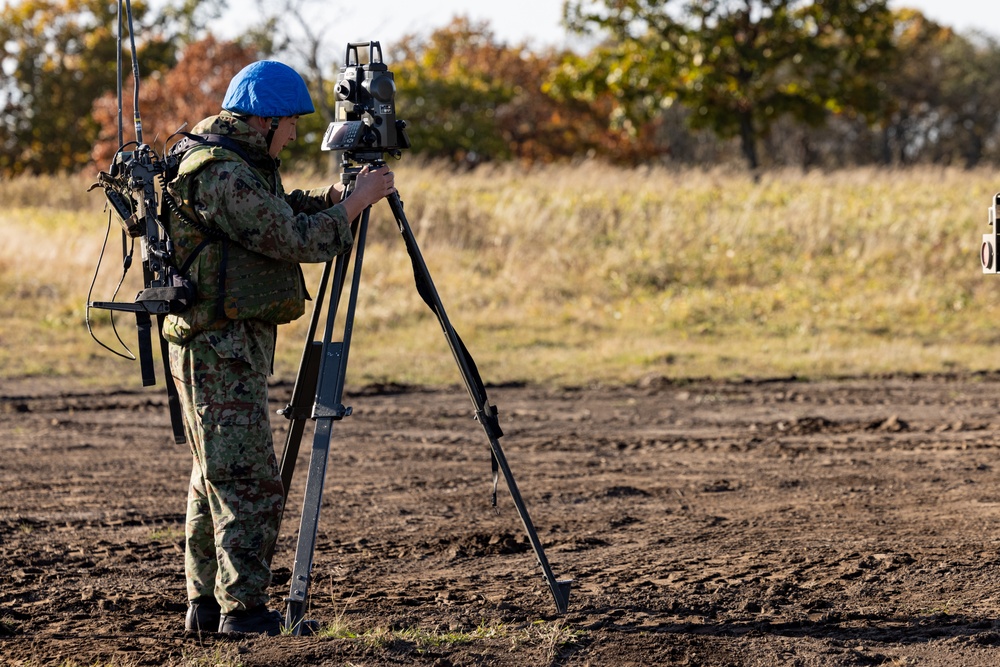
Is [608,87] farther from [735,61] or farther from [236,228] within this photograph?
[236,228]

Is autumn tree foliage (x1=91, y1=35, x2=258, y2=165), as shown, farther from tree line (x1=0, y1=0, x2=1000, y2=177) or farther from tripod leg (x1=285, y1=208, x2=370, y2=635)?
tripod leg (x1=285, y1=208, x2=370, y2=635)

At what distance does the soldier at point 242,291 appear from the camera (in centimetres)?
370

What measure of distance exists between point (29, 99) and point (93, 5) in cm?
356

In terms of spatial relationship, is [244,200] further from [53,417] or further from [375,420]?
[53,417]

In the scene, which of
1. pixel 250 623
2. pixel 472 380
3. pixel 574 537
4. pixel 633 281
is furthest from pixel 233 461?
pixel 633 281

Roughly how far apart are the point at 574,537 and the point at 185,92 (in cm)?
2423

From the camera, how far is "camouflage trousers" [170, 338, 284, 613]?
3.81m

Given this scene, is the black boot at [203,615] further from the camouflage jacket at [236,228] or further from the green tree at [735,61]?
the green tree at [735,61]

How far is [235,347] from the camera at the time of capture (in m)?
3.80

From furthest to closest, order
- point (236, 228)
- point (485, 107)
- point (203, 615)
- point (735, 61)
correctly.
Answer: point (485, 107) < point (735, 61) < point (203, 615) < point (236, 228)

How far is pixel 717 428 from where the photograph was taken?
27.9 feet

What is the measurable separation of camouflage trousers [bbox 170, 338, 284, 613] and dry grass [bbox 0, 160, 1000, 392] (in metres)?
6.79

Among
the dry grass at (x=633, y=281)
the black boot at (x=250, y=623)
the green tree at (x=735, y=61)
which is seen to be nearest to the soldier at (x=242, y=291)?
the black boot at (x=250, y=623)

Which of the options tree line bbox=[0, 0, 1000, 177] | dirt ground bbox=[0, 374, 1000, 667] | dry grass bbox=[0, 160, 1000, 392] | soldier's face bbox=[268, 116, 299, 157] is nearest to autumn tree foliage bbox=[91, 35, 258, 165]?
tree line bbox=[0, 0, 1000, 177]
